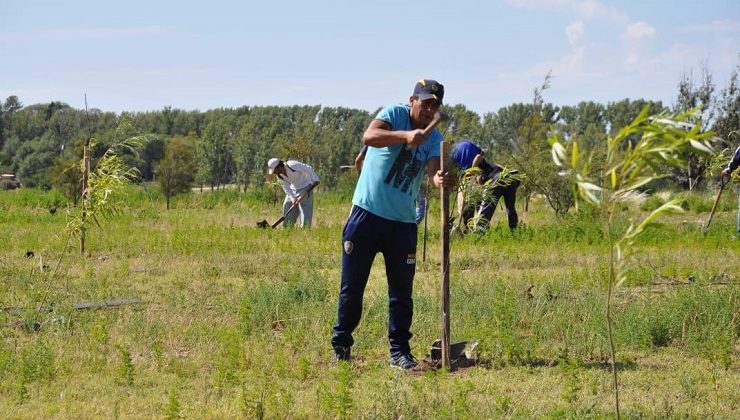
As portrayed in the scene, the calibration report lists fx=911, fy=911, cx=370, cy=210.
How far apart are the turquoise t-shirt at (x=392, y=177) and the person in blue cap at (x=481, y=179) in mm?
5612

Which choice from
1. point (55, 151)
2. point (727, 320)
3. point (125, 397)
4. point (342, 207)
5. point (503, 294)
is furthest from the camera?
point (55, 151)

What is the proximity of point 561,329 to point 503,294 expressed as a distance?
97cm

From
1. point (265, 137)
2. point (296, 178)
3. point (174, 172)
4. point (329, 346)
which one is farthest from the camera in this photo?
point (265, 137)

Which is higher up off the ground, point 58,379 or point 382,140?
point 382,140

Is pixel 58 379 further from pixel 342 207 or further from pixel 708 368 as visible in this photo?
pixel 342 207

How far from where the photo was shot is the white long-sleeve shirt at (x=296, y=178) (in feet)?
51.2

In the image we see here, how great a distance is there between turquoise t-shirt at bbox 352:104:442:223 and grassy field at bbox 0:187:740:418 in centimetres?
107

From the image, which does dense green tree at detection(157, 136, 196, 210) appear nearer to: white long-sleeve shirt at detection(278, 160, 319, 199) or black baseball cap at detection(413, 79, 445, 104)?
white long-sleeve shirt at detection(278, 160, 319, 199)

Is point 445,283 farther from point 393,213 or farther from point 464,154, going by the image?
point 464,154

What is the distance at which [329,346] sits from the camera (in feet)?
21.6

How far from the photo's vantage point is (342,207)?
23375mm

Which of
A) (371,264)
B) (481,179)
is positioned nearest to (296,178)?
(481,179)

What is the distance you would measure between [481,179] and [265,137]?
30.3 metres

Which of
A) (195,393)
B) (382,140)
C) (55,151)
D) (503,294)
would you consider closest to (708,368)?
(503,294)
